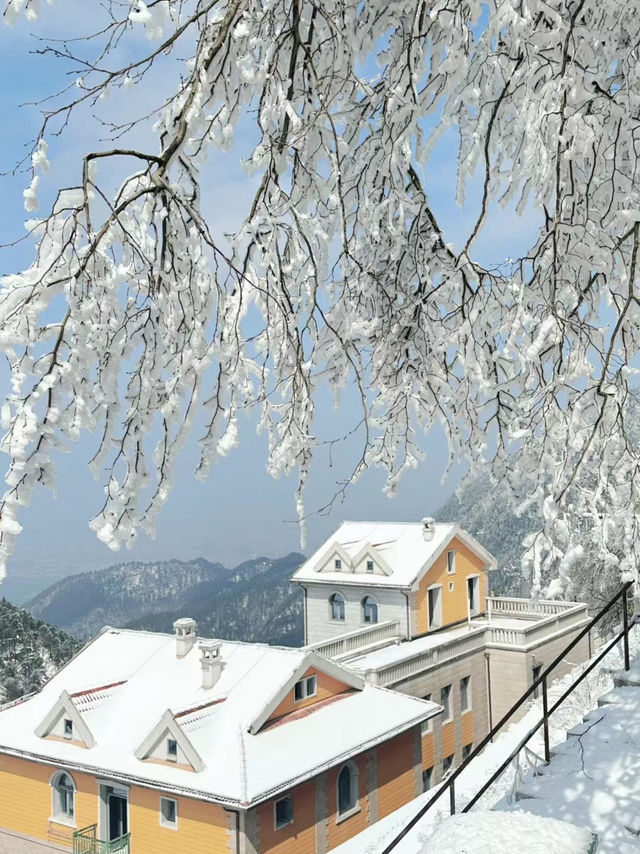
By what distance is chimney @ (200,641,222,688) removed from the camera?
20.6 metres

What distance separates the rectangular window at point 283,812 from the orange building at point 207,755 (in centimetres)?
3

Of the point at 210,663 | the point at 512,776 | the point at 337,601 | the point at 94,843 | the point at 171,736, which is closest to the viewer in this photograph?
the point at 512,776

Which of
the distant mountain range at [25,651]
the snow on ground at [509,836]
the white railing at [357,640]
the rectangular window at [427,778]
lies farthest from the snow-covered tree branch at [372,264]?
the distant mountain range at [25,651]

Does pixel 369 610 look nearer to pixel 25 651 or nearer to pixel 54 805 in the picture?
pixel 54 805

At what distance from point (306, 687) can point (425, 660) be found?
5770 millimetres

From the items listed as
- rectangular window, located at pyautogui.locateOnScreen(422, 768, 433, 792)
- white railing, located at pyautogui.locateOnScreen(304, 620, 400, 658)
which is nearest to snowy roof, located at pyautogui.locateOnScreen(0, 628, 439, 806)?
white railing, located at pyautogui.locateOnScreen(304, 620, 400, 658)

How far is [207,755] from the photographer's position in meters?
17.4

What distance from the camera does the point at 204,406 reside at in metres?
3.02

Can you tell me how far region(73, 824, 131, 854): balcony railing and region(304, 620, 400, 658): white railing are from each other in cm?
667

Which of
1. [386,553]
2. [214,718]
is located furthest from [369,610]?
[214,718]

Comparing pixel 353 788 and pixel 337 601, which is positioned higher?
pixel 337 601

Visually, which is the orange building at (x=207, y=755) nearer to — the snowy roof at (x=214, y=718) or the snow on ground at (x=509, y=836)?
the snowy roof at (x=214, y=718)

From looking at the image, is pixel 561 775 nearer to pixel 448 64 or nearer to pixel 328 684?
pixel 448 64

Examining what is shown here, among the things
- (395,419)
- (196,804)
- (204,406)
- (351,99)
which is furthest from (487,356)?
(196,804)
